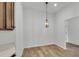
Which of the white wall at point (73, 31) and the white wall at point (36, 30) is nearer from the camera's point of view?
the white wall at point (36, 30)

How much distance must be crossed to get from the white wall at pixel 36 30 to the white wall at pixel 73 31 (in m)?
1.80

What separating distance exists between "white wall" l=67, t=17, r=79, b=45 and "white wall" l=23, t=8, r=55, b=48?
5.89 ft

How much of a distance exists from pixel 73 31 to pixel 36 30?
342 centimetres

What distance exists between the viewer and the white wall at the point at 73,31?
8.03 metres

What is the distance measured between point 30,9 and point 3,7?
17.8 ft

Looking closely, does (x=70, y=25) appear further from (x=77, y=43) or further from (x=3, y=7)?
(x=3, y=7)

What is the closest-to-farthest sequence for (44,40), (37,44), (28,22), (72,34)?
(28,22) < (37,44) < (44,40) < (72,34)

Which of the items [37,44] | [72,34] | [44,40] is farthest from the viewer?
[72,34]

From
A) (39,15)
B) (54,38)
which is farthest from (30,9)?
(54,38)

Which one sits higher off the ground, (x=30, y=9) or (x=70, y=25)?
(x=30, y=9)

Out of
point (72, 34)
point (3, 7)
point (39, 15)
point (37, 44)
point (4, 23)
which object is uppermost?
point (39, 15)

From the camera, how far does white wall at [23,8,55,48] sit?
711 centimetres

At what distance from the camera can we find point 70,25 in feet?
29.5

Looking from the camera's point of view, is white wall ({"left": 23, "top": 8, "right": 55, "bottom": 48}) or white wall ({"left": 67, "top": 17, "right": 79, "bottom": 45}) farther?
white wall ({"left": 67, "top": 17, "right": 79, "bottom": 45})
